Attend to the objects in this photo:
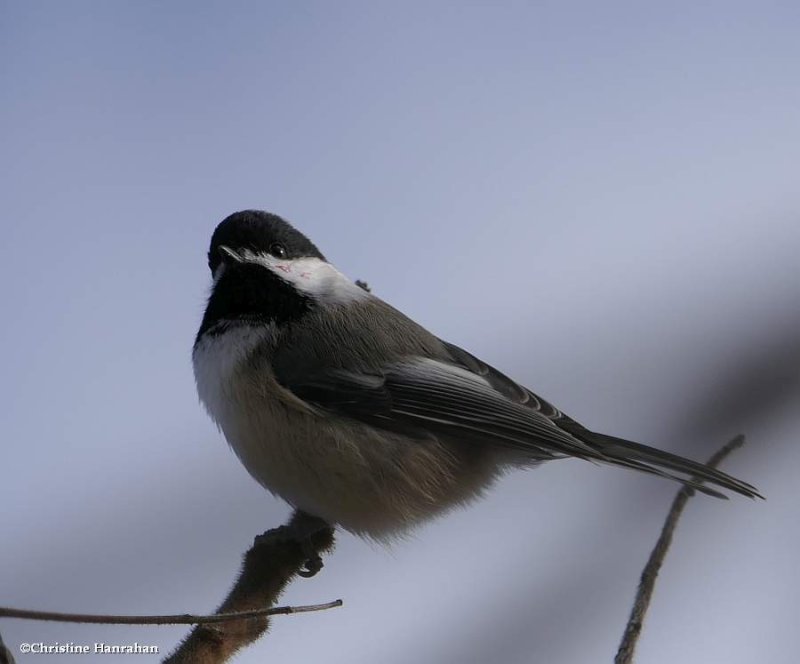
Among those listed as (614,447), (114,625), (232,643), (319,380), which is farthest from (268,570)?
(614,447)

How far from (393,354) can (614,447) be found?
62cm

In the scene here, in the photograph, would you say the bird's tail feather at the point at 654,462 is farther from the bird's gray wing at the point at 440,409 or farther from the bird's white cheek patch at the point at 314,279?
the bird's white cheek patch at the point at 314,279

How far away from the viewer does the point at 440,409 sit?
2.44m

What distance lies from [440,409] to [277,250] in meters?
0.63

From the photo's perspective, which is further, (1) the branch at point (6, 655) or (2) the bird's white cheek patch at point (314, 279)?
(2) the bird's white cheek patch at point (314, 279)

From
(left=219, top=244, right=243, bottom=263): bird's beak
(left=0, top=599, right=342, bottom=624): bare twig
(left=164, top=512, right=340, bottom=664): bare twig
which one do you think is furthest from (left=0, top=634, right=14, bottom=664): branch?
(left=219, top=244, right=243, bottom=263): bird's beak

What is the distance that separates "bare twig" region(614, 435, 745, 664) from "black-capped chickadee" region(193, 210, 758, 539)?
0.77m

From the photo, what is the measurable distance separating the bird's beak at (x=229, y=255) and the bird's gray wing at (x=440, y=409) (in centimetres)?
35

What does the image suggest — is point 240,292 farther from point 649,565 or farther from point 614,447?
point 649,565

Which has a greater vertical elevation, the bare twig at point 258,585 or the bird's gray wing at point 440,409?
the bird's gray wing at point 440,409

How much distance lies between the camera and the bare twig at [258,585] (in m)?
1.35

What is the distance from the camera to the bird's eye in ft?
8.46

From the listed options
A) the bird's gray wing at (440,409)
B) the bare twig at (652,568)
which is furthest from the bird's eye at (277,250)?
the bare twig at (652,568)

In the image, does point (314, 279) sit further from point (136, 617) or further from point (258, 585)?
point (136, 617)
